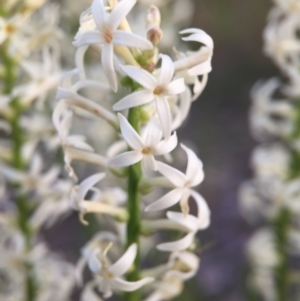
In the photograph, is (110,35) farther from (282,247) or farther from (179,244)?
(282,247)

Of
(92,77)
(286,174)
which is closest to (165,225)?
(286,174)

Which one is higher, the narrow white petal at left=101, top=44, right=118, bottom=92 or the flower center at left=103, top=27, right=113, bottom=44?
the flower center at left=103, top=27, right=113, bottom=44

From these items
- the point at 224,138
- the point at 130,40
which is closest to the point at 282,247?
the point at 130,40

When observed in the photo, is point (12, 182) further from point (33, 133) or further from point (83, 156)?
point (83, 156)

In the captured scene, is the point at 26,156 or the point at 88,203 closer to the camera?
the point at 88,203

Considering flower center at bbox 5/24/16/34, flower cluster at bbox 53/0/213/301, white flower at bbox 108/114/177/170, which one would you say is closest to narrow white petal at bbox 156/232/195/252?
flower cluster at bbox 53/0/213/301

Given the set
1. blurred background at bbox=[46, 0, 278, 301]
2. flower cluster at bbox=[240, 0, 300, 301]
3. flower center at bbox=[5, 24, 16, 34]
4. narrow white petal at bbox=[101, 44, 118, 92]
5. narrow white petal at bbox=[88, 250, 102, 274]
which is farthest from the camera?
blurred background at bbox=[46, 0, 278, 301]

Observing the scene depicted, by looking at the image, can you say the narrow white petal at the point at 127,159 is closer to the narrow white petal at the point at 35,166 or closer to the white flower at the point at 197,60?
the white flower at the point at 197,60

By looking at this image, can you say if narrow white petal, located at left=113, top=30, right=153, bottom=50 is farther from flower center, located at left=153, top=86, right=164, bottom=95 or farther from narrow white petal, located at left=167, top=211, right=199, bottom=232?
narrow white petal, located at left=167, top=211, right=199, bottom=232
